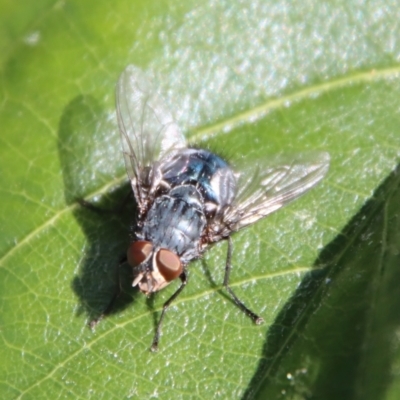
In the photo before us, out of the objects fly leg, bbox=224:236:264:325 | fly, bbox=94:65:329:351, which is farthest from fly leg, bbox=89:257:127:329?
fly leg, bbox=224:236:264:325

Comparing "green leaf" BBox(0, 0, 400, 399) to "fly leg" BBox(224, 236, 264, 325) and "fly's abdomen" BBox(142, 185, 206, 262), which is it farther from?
"fly's abdomen" BBox(142, 185, 206, 262)

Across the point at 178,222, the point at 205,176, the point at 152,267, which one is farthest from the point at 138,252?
the point at 205,176

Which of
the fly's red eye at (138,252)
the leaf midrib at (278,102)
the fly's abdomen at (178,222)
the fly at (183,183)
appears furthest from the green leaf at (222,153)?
the fly's red eye at (138,252)

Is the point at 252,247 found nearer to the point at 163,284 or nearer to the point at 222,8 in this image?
the point at 163,284

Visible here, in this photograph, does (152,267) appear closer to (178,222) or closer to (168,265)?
(168,265)

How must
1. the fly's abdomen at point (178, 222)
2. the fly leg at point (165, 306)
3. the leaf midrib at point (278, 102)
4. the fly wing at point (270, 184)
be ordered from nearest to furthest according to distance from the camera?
the fly leg at point (165, 306)
the fly's abdomen at point (178, 222)
the fly wing at point (270, 184)
the leaf midrib at point (278, 102)

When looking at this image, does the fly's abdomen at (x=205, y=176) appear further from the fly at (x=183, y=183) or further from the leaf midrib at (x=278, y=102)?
the leaf midrib at (x=278, y=102)
